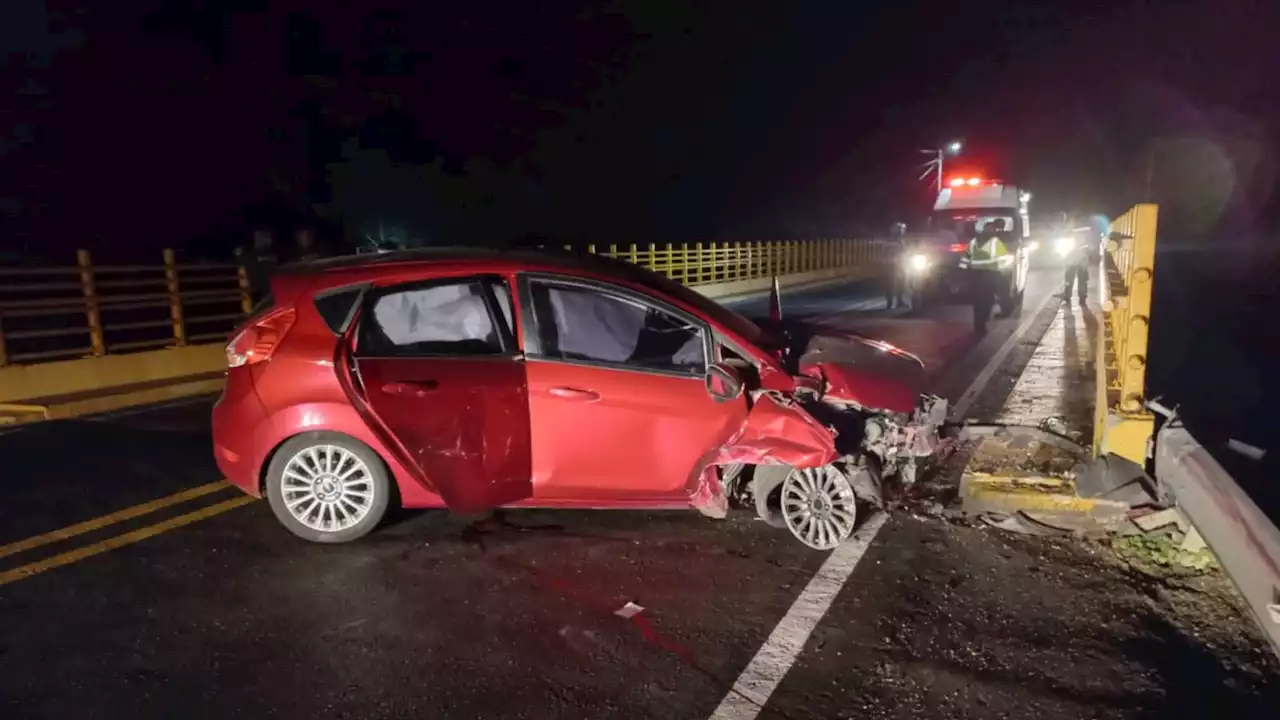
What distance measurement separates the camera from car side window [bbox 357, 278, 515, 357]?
4.98 meters

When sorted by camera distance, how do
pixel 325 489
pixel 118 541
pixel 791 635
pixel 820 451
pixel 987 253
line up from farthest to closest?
pixel 987 253, pixel 118 541, pixel 325 489, pixel 820 451, pixel 791 635

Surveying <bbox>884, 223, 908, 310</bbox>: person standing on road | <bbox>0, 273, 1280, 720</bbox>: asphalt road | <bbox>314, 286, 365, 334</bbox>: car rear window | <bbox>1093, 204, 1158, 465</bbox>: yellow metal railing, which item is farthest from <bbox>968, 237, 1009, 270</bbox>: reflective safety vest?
<bbox>314, 286, 365, 334</bbox>: car rear window

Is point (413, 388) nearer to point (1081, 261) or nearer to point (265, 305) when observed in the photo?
point (265, 305)

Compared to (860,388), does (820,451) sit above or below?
below

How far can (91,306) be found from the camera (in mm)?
10352

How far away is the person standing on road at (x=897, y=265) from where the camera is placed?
17.2 meters

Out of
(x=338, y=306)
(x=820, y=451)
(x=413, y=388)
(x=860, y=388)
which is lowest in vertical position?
(x=820, y=451)

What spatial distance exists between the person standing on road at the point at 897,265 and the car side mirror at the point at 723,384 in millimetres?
13130

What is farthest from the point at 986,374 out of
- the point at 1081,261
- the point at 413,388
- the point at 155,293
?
the point at 155,293

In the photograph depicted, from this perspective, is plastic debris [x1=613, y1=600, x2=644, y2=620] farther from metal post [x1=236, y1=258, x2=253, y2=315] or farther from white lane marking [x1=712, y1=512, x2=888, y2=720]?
metal post [x1=236, y1=258, x2=253, y2=315]

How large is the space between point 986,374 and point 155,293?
11.3 metres

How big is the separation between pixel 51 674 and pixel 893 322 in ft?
43.9

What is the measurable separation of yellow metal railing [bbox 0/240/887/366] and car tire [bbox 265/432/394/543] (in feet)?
18.5

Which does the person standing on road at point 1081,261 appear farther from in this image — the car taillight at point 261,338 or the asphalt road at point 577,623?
the car taillight at point 261,338
